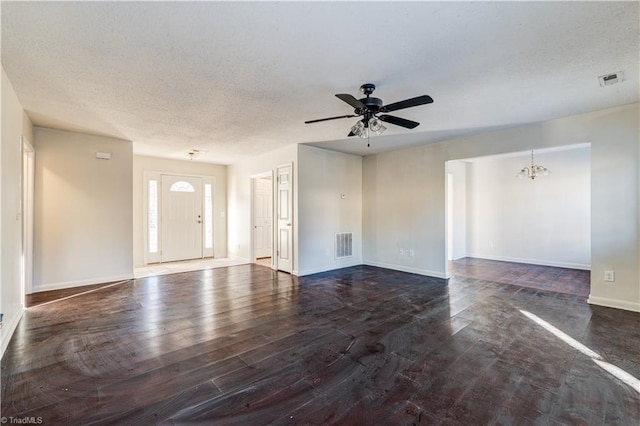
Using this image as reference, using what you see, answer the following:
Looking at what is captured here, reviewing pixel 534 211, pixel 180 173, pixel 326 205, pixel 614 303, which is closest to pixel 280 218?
pixel 326 205

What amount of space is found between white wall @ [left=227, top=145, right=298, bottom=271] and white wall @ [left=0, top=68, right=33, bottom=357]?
12.2 ft

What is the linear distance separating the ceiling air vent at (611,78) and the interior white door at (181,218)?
24.7 feet

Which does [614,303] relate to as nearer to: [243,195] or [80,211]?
[243,195]

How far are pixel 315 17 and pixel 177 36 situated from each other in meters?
1.03

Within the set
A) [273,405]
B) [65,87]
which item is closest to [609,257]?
[273,405]

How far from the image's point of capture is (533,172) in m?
6.23

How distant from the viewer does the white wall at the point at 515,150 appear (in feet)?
11.9

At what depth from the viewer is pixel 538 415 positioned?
1760 millimetres

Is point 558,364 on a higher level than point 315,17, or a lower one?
lower

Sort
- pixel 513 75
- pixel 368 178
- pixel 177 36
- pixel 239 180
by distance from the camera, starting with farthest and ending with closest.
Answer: pixel 239 180 → pixel 368 178 → pixel 513 75 → pixel 177 36

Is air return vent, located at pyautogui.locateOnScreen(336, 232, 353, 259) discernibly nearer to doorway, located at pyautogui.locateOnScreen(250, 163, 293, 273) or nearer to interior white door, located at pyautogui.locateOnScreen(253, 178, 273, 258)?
doorway, located at pyautogui.locateOnScreen(250, 163, 293, 273)

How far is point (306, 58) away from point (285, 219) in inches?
149

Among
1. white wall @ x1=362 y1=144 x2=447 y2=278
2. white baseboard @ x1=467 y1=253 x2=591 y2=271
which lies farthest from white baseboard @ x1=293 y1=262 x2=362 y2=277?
white baseboard @ x1=467 y1=253 x2=591 y2=271

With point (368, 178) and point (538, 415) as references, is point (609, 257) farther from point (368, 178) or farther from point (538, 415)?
point (368, 178)
